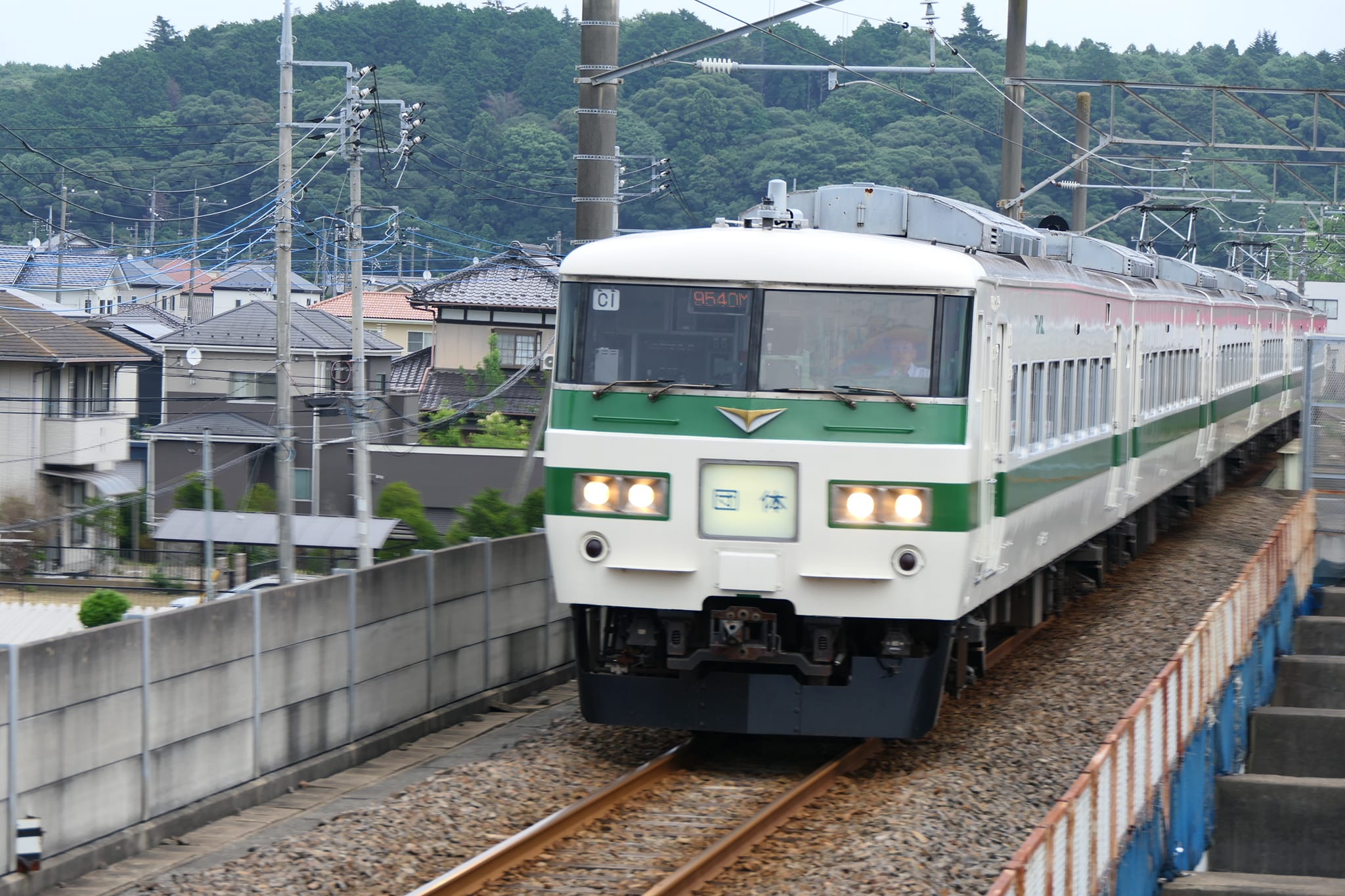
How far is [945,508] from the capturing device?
8.41 metres

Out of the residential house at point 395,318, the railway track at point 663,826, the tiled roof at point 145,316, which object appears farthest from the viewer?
the residential house at point 395,318

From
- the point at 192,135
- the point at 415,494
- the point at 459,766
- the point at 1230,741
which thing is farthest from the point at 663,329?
the point at 192,135

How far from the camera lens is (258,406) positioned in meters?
44.3

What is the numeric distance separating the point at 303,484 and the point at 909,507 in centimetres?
3478

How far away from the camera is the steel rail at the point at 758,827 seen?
6.94 meters

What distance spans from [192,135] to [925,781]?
65199 millimetres

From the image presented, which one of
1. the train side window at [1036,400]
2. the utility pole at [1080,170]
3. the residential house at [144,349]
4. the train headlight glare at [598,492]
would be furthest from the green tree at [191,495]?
the train headlight glare at [598,492]

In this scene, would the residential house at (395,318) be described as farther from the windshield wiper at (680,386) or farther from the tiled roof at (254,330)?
the windshield wiper at (680,386)

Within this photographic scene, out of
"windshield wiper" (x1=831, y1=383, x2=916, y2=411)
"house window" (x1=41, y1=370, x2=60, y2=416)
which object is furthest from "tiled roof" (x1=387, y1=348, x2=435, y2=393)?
"windshield wiper" (x1=831, y1=383, x2=916, y2=411)

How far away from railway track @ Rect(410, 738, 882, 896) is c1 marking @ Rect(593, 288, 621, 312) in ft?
7.66

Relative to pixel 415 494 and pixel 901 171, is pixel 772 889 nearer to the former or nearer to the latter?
pixel 415 494

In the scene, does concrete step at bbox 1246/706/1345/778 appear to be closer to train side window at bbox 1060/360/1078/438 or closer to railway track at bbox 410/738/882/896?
train side window at bbox 1060/360/1078/438

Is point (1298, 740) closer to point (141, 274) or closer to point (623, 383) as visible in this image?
point (623, 383)

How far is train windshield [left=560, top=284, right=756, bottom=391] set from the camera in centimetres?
866
